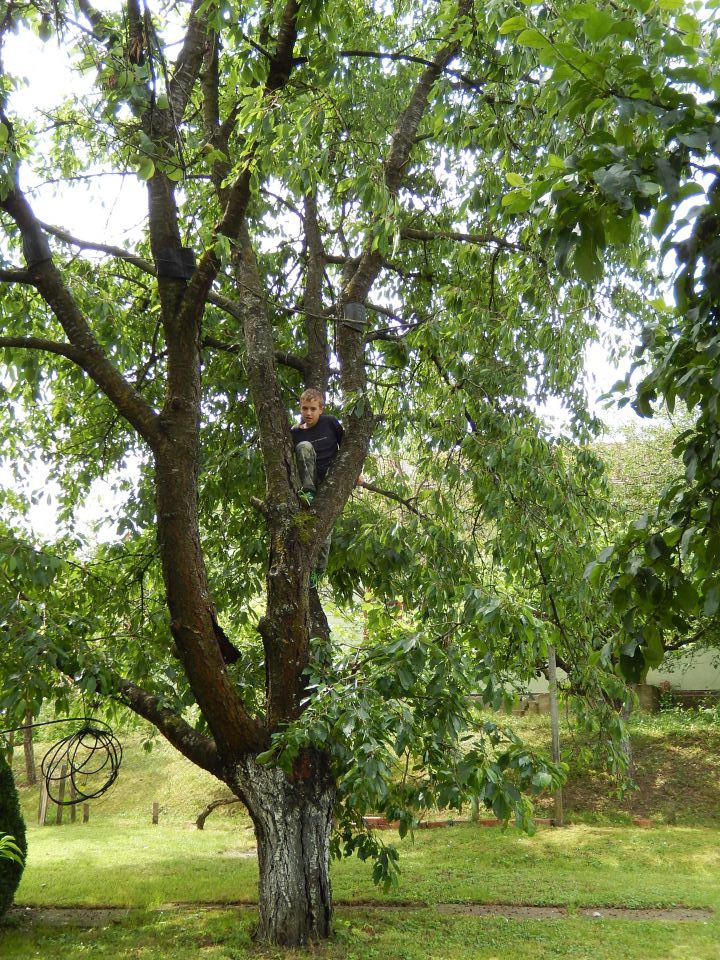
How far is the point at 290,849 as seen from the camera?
6.02 meters

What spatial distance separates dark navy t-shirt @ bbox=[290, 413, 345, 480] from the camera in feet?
22.6

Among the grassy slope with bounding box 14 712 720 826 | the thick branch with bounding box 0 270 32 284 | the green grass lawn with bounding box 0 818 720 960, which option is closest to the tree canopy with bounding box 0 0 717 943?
the thick branch with bounding box 0 270 32 284

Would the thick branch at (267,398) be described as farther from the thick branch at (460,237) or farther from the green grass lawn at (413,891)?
the green grass lawn at (413,891)

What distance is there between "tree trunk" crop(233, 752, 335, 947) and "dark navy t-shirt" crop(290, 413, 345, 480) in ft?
7.41

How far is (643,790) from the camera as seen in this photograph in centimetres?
1391

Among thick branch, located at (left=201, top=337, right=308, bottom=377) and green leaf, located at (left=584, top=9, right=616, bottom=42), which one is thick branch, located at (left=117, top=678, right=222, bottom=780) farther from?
green leaf, located at (left=584, top=9, right=616, bottom=42)

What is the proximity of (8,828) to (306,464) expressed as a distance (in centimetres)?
423

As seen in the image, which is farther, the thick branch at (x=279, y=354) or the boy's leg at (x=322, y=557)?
the thick branch at (x=279, y=354)

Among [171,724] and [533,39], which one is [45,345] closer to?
[171,724]

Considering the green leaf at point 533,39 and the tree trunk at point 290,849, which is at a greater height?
the green leaf at point 533,39

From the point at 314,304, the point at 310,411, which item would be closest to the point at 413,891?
the point at 310,411

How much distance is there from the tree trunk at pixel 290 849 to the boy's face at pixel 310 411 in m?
2.58

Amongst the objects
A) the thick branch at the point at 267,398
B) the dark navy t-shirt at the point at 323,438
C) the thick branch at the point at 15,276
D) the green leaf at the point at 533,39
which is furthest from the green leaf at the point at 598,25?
the dark navy t-shirt at the point at 323,438

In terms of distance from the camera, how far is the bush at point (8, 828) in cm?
732
